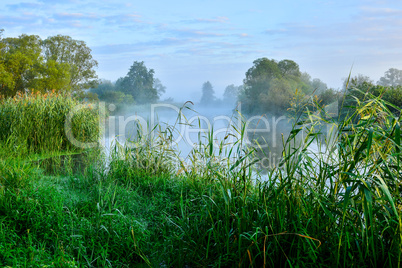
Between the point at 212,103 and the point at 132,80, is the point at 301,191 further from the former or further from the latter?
the point at 132,80

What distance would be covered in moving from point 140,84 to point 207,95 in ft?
23.9

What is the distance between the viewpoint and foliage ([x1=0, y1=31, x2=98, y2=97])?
1457 centimetres

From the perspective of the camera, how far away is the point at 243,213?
6.18 ft

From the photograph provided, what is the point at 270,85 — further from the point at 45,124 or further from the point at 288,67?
the point at 45,124

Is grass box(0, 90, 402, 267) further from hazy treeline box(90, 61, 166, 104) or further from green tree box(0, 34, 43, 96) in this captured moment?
hazy treeline box(90, 61, 166, 104)

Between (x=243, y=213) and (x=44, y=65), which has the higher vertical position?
(x=44, y=65)

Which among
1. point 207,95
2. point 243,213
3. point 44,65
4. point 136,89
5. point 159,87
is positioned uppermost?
point 44,65

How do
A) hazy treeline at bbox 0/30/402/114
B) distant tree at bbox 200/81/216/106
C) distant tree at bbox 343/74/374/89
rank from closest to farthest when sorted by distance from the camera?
1. distant tree at bbox 343/74/374/89
2. distant tree at bbox 200/81/216/106
3. hazy treeline at bbox 0/30/402/114

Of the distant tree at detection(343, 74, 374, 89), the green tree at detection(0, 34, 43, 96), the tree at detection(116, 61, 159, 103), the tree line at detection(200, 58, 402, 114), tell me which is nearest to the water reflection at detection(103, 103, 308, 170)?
the distant tree at detection(343, 74, 374, 89)

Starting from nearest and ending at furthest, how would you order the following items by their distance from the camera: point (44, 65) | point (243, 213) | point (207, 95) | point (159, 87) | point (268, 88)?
point (243, 213) → point (207, 95) → point (268, 88) → point (44, 65) → point (159, 87)

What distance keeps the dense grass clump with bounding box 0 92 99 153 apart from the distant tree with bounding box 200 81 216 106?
5.49 meters

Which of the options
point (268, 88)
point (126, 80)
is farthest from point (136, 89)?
point (268, 88)

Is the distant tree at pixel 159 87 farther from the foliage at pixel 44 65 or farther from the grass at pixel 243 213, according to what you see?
the grass at pixel 243 213

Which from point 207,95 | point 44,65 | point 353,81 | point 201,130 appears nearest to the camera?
point 353,81
